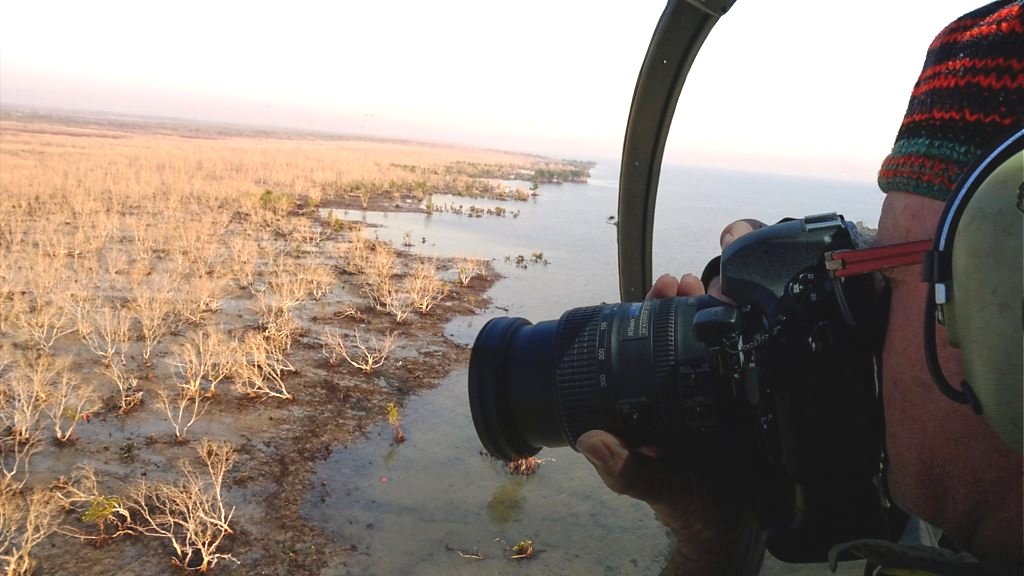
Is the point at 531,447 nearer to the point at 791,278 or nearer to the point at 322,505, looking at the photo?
the point at 791,278

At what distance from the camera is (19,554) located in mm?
3045

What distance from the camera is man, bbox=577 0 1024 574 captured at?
2.02 ft

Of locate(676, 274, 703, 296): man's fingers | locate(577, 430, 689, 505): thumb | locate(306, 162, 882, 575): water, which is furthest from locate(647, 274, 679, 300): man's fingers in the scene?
locate(306, 162, 882, 575): water

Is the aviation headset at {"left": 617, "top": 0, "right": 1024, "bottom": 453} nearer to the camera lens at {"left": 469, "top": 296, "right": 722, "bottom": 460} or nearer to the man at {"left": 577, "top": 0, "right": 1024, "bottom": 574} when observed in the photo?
the man at {"left": 577, "top": 0, "right": 1024, "bottom": 574}

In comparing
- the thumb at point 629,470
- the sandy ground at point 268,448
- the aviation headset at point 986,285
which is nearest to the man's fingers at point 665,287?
the thumb at point 629,470

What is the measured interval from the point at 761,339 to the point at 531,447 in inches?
20.7

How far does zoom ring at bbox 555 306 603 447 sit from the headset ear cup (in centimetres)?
62

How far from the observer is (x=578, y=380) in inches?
44.3

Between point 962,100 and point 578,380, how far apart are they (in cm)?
69

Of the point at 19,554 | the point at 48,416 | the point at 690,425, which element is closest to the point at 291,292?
the point at 48,416

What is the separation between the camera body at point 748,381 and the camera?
808 mm

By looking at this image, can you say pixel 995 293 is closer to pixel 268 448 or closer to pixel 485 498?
pixel 485 498

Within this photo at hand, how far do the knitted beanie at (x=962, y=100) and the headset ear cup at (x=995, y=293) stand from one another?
8 cm

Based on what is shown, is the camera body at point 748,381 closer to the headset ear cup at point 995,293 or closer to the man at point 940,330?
the man at point 940,330
